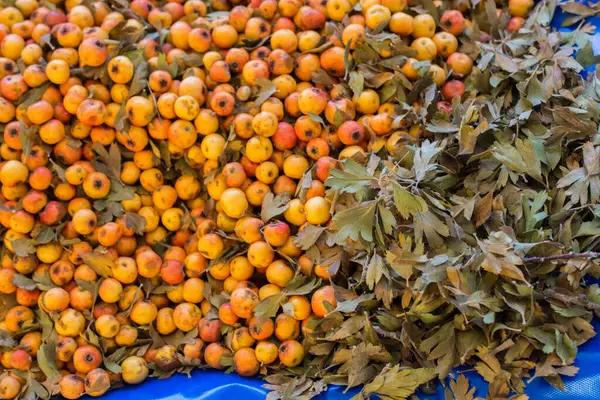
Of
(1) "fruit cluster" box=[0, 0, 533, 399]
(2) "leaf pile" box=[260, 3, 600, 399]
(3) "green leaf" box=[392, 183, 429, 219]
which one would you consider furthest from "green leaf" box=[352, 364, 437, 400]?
(3) "green leaf" box=[392, 183, 429, 219]

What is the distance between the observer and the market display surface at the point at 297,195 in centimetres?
171

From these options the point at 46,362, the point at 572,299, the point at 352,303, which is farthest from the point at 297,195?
the point at 46,362

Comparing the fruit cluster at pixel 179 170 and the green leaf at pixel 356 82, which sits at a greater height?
the green leaf at pixel 356 82

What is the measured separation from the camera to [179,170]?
Answer: 2.30m

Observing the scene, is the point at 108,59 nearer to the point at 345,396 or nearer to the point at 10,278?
the point at 10,278

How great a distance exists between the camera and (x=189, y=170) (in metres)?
2.26

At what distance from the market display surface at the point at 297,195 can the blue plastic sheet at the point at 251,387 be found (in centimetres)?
1

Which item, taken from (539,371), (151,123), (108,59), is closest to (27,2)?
(108,59)

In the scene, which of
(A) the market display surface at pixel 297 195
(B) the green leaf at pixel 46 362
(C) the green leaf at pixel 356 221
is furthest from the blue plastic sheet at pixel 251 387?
(C) the green leaf at pixel 356 221

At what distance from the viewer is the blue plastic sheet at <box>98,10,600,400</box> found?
166cm

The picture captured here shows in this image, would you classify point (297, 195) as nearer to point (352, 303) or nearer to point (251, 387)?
point (352, 303)

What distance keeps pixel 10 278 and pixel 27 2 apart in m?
1.21

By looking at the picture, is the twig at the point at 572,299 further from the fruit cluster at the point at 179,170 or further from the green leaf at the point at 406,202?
the fruit cluster at the point at 179,170

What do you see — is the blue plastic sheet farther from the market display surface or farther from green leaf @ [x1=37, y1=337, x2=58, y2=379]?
green leaf @ [x1=37, y1=337, x2=58, y2=379]
